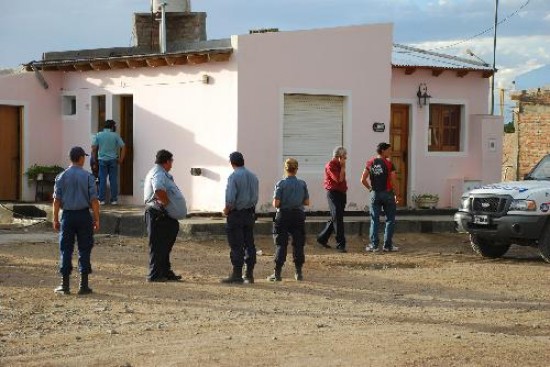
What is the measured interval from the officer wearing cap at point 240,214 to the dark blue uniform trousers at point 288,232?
38 cm

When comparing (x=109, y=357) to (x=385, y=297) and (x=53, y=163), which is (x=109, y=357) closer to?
(x=385, y=297)

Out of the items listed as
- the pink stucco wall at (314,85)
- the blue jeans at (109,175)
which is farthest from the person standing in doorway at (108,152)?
the pink stucco wall at (314,85)

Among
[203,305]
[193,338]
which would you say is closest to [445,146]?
[203,305]

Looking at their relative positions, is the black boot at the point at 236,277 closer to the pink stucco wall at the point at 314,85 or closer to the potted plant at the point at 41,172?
the pink stucco wall at the point at 314,85

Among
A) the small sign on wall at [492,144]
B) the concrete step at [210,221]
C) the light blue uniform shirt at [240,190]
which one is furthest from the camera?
the small sign on wall at [492,144]

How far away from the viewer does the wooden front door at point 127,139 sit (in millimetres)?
22469

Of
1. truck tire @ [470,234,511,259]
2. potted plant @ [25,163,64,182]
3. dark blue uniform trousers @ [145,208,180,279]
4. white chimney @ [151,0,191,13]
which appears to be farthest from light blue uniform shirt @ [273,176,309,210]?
white chimney @ [151,0,191,13]

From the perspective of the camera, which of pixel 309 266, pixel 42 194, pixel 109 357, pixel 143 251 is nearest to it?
pixel 109 357

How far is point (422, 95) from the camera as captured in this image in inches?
904

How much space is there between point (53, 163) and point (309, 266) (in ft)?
33.0

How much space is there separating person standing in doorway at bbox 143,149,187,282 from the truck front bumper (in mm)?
5289

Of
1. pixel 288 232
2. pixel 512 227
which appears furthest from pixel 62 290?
pixel 512 227

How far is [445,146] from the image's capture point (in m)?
23.6

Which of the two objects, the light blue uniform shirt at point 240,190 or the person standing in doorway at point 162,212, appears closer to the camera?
the person standing in doorway at point 162,212
